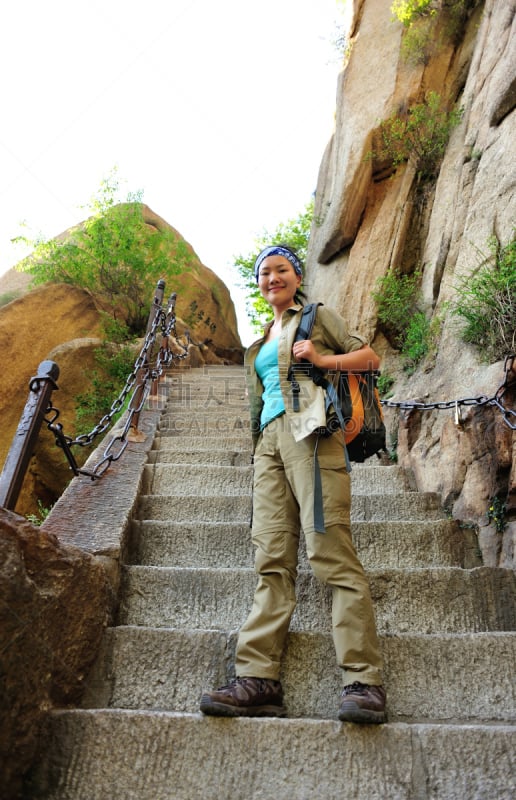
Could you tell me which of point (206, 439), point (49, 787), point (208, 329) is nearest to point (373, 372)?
point (49, 787)

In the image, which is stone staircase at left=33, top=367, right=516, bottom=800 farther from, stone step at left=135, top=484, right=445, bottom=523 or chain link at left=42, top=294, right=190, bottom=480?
chain link at left=42, top=294, right=190, bottom=480

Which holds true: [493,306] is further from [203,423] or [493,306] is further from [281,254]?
[203,423]

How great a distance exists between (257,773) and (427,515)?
1.97m

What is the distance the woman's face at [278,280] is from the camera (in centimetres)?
261

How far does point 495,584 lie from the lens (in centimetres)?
258

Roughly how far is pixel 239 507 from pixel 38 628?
1.63m

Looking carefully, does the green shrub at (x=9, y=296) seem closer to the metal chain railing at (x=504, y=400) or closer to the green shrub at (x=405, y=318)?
the green shrub at (x=405, y=318)

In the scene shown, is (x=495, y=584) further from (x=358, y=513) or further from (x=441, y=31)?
(x=441, y=31)

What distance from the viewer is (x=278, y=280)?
2609 millimetres

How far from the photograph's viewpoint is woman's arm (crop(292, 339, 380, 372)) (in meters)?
Answer: 2.35

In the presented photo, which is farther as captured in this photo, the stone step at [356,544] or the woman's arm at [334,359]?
the stone step at [356,544]

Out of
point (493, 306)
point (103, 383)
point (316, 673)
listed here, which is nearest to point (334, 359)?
point (316, 673)

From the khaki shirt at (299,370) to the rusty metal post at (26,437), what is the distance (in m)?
0.90

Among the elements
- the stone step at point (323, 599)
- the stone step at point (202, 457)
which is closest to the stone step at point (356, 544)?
the stone step at point (323, 599)
